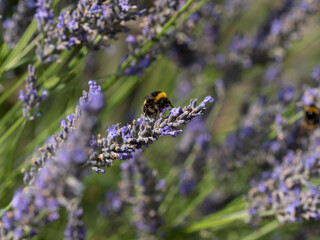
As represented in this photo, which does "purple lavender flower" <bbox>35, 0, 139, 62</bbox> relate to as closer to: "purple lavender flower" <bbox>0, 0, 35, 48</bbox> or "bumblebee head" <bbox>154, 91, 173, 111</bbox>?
"purple lavender flower" <bbox>0, 0, 35, 48</bbox>

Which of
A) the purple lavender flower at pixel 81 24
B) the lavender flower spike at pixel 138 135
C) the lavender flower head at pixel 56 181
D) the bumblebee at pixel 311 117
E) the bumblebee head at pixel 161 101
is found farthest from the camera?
the bumblebee at pixel 311 117

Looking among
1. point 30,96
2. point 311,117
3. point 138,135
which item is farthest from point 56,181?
point 311,117

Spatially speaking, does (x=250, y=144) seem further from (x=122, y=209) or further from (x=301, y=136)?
(x=122, y=209)

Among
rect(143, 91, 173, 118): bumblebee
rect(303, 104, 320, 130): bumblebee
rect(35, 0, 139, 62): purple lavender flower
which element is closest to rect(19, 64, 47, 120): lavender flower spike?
rect(35, 0, 139, 62): purple lavender flower

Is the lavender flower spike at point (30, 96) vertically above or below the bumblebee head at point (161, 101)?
above

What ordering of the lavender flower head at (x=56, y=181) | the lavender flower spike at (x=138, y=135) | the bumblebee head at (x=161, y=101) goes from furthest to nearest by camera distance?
the bumblebee head at (x=161, y=101)
the lavender flower spike at (x=138, y=135)
the lavender flower head at (x=56, y=181)

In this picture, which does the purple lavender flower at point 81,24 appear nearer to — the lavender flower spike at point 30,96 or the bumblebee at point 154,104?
the lavender flower spike at point 30,96

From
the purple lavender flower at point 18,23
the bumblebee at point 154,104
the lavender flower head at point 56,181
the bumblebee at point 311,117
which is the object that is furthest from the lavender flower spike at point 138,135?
the bumblebee at point 311,117

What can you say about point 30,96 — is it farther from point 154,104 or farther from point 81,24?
point 154,104
